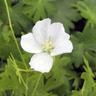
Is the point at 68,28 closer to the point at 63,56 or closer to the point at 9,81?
the point at 63,56

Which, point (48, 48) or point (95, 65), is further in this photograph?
point (95, 65)

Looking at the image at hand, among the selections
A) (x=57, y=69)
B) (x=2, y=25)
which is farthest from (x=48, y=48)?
(x=2, y=25)

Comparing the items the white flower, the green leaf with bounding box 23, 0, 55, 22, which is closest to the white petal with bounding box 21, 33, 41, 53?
the white flower

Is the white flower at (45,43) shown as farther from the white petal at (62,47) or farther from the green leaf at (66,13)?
the green leaf at (66,13)

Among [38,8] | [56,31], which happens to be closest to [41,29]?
[56,31]

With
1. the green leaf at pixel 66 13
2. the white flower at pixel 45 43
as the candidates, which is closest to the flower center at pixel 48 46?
the white flower at pixel 45 43

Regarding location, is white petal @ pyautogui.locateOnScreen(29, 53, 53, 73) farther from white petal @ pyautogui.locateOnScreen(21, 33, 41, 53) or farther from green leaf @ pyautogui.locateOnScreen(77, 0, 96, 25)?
green leaf @ pyautogui.locateOnScreen(77, 0, 96, 25)

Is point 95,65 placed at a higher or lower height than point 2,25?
lower
